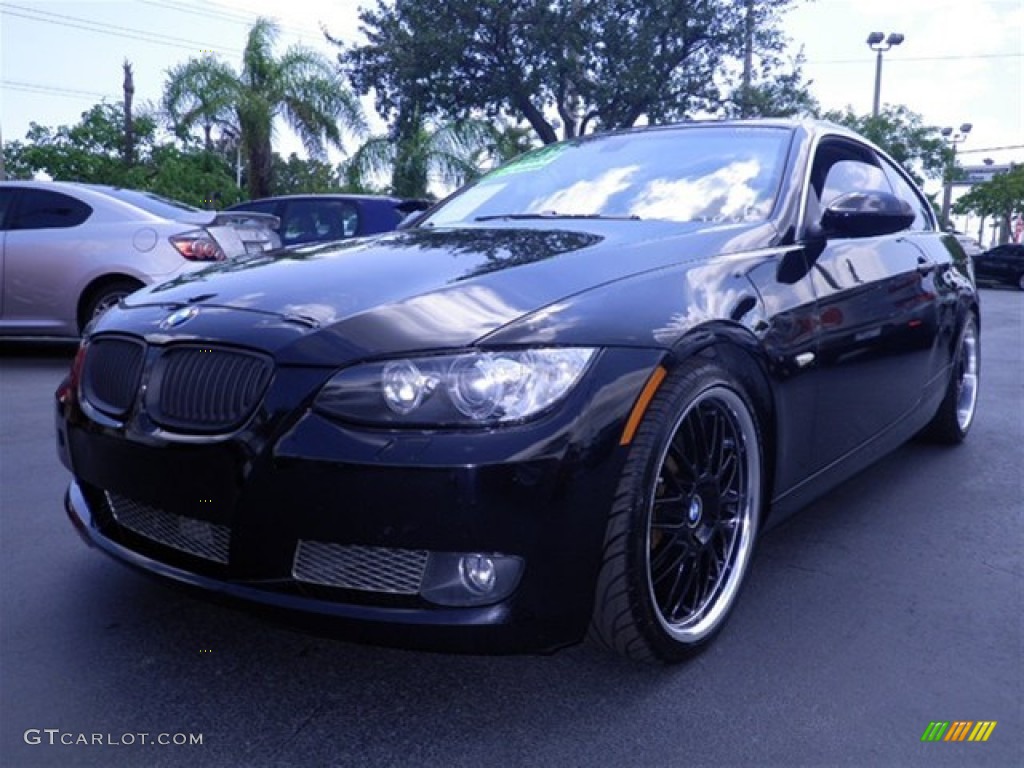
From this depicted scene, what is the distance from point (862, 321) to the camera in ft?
10.2

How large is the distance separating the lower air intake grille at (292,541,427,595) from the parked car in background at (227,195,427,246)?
25.2 feet

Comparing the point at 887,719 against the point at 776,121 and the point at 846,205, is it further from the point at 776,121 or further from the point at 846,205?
the point at 776,121

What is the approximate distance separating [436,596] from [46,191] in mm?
6773

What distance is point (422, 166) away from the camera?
21719mm

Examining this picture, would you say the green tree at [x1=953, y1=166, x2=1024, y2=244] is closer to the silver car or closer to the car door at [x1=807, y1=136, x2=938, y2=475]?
the silver car

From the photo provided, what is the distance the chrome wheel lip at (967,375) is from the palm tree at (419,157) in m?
17.8

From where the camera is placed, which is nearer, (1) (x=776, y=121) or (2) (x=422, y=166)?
(1) (x=776, y=121)

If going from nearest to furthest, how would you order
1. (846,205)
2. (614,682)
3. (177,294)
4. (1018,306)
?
(614,682) → (177,294) → (846,205) → (1018,306)

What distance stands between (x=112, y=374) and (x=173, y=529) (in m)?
0.47

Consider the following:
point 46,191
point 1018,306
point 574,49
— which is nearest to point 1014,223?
point 1018,306

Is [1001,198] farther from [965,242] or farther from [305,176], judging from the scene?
[965,242]

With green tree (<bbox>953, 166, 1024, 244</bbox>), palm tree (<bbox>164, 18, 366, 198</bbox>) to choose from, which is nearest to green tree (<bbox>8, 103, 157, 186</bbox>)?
palm tree (<bbox>164, 18, 366, 198</bbox>)

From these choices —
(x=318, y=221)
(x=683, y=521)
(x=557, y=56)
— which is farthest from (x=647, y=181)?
(x=557, y=56)

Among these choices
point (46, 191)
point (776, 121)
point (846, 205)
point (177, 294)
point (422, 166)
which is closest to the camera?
point (177, 294)
